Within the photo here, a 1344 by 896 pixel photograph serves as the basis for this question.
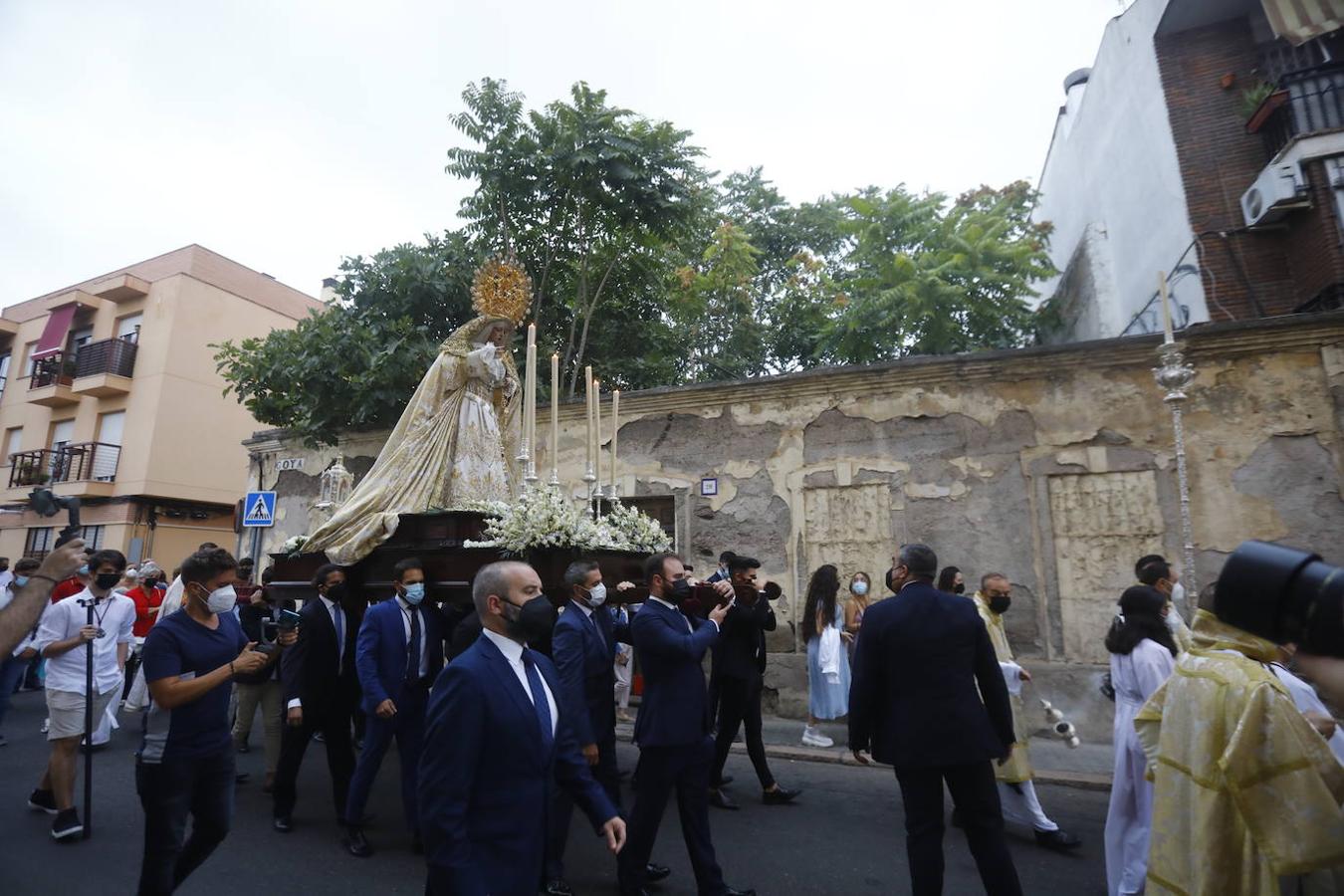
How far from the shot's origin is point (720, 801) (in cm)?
519

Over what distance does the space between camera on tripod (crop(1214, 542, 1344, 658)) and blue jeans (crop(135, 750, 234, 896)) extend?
3.91 m

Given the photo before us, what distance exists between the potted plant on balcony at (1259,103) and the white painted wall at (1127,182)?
0.95 meters

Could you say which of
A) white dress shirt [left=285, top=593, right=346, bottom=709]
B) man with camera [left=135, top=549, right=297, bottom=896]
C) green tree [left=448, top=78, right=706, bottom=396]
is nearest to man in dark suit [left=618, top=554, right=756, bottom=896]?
man with camera [left=135, top=549, right=297, bottom=896]

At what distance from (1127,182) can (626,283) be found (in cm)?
904

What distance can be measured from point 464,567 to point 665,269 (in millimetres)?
10032

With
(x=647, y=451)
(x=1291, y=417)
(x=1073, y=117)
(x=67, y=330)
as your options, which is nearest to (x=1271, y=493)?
(x=1291, y=417)

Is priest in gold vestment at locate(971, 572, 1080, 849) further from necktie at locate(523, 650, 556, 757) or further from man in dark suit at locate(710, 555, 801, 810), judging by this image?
necktie at locate(523, 650, 556, 757)

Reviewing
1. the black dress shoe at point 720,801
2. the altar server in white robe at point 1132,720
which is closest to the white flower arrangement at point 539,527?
the black dress shoe at point 720,801

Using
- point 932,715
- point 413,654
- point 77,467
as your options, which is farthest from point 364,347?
point 77,467

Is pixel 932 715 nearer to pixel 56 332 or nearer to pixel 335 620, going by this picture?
pixel 335 620

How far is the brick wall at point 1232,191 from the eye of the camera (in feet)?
31.5

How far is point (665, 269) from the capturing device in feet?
44.6

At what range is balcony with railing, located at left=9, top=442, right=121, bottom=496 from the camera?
19.3 metres

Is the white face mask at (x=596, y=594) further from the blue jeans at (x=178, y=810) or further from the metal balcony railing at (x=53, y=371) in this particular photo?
the metal balcony railing at (x=53, y=371)
